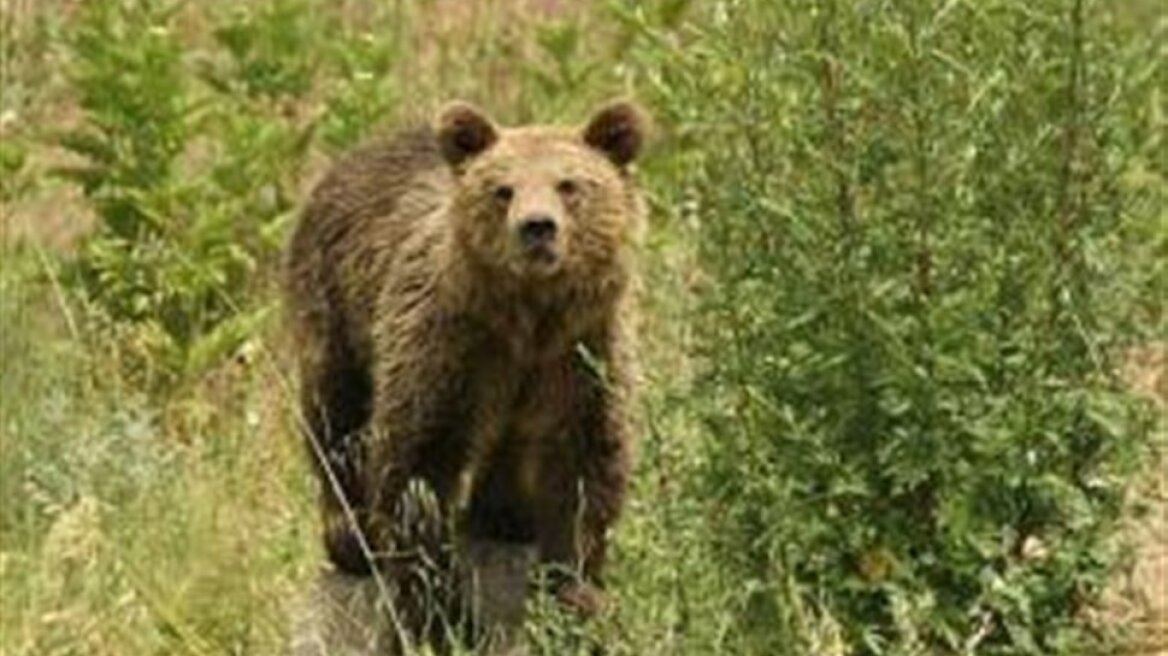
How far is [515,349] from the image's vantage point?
21.2 feet

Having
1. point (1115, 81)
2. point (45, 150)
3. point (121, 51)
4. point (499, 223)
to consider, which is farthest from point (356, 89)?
point (1115, 81)

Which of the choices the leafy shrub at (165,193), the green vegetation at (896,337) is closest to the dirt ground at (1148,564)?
the green vegetation at (896,337)

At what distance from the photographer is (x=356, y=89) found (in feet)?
32.4

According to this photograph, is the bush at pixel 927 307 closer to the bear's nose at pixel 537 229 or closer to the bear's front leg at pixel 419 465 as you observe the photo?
the bear's nose at pixel 537 229

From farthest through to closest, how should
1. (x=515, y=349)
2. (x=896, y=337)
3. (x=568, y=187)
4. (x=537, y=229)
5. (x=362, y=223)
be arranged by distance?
(x=362, y=223) < (x=515, y=349) < (x=568, y=187) < (x=537, y=229) < (x=896, y=337)

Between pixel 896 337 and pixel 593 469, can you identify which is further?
pixel 593 469

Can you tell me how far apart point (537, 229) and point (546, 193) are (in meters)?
0.11

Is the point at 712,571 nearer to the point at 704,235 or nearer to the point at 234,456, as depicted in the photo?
the point at 704,235

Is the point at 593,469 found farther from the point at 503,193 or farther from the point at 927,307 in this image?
the point at 927,307

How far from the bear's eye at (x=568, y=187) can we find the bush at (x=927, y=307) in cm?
26

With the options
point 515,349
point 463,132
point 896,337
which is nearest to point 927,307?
point 896,337

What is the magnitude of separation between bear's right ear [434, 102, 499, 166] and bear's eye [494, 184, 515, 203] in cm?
21

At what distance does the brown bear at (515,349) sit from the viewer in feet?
20.9

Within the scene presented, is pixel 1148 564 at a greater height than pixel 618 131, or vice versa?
pixel 618 131
